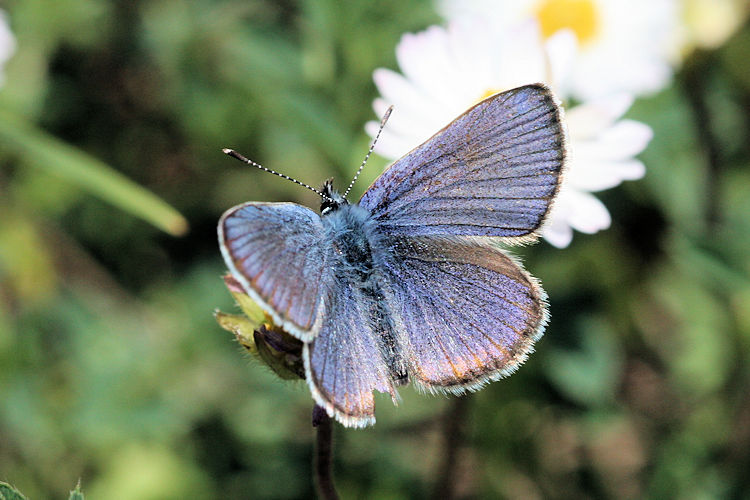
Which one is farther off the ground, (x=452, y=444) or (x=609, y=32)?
(x=609, y=32)

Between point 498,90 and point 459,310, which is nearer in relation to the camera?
point 459,310

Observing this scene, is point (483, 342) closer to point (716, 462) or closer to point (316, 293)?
point (316, 293)

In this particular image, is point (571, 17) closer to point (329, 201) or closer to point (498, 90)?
point (498, 90)

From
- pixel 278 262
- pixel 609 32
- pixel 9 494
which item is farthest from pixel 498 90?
pixel 9 494

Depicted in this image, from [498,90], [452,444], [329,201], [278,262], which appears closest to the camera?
[278,262]

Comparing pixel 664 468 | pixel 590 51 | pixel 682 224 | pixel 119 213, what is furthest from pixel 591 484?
pixel 119 213

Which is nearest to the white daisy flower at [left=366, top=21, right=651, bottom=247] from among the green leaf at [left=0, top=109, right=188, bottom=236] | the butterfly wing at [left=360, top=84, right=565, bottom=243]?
the butterfly wing at [left=360, top=84, right=565, bottom=243]

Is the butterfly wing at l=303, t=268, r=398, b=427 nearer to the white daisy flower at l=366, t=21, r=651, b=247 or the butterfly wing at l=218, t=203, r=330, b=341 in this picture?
the butterfly wing at l=218, t=203, r=330, b=341
